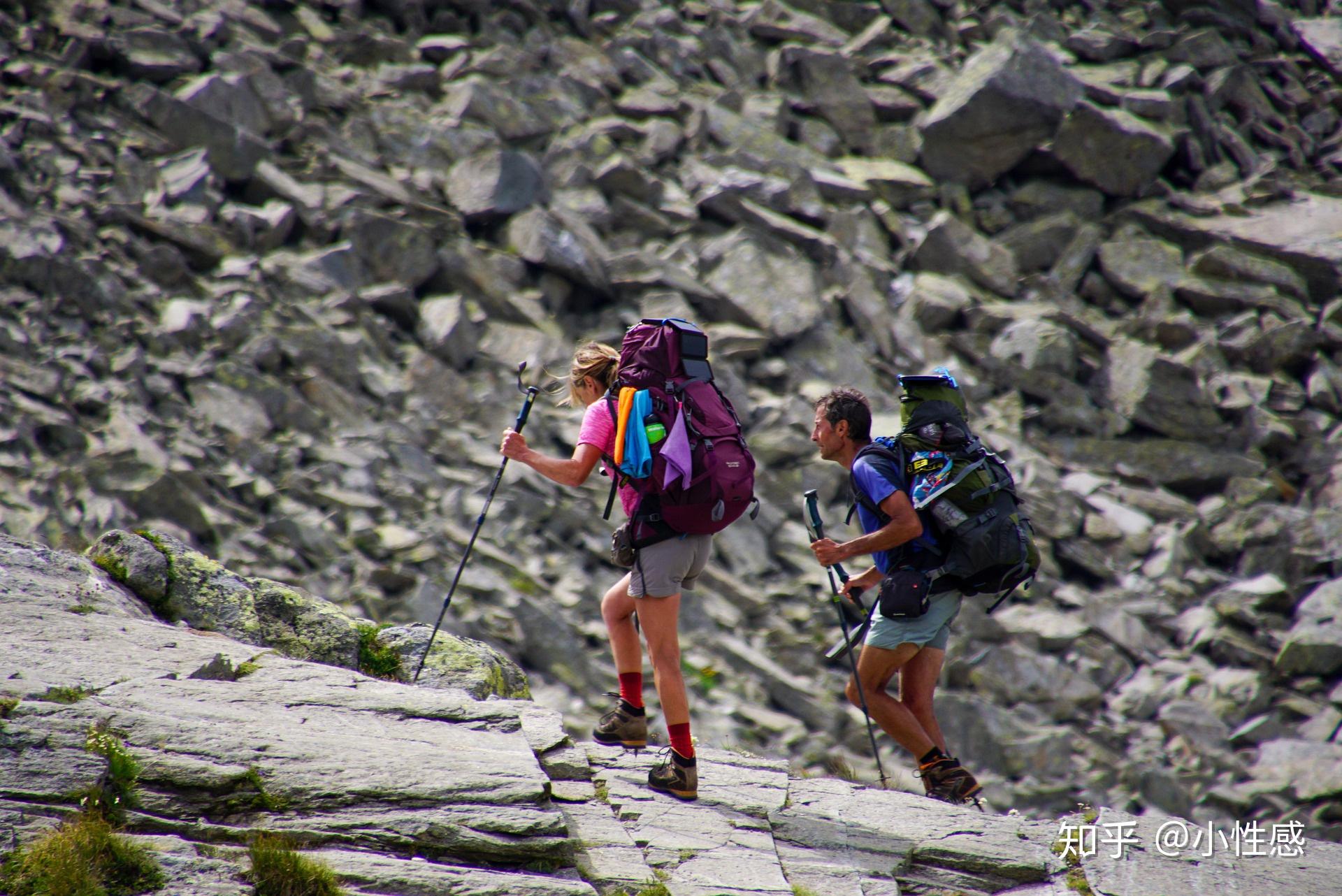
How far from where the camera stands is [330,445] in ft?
73.7

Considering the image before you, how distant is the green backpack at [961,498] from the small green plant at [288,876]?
14.1 ft

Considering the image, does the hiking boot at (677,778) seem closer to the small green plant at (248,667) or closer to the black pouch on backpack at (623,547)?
the black pouch on backpack at (623,547)

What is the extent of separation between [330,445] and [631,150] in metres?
16.5

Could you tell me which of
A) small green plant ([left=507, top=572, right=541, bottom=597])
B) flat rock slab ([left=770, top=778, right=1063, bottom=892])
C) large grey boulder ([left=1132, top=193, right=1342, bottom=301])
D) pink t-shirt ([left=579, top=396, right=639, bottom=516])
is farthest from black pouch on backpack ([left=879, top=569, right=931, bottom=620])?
large grey boulder ([left=1132, top=193, right=1342, bottom=301])

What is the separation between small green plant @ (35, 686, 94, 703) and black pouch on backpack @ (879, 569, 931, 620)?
17.4ft

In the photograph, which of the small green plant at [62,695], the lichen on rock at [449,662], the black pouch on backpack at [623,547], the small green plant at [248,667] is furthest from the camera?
the lichen on rock at [449,662]

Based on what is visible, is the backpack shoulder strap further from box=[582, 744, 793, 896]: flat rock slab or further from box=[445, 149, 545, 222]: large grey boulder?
box=[445, 149, 545, 222]: large grey boulder

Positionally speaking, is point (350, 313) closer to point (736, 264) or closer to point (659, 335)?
point (736, 264)

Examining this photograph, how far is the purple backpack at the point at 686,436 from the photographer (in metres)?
6.52

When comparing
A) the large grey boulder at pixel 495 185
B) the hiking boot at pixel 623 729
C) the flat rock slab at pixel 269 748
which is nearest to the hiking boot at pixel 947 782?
the hiking boot at pixel 623 729

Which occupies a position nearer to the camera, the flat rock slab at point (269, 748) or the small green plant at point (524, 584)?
the flat rock slab at point (269, 748)

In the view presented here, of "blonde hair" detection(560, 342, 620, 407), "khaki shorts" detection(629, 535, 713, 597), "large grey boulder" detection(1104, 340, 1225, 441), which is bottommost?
"large grey boulder" detection(1104, 340, 1225, 441)

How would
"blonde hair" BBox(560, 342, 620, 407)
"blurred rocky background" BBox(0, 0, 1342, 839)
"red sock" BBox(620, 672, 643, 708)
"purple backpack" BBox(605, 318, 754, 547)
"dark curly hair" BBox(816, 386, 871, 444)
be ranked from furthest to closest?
1. "blurred rocky background" BBox(0, 0, 1342, 839)
2. "dark curly hair" BBox(816, 386, 871, 444)
3. "red sock" BBox(620, 672, 643, 708)
4. "blonde hair" BBox(560, 342, 620, 407)
5. "purple backpack" BBox(605, 318, 754, 547)

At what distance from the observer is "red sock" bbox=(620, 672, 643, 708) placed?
7.34 metres
